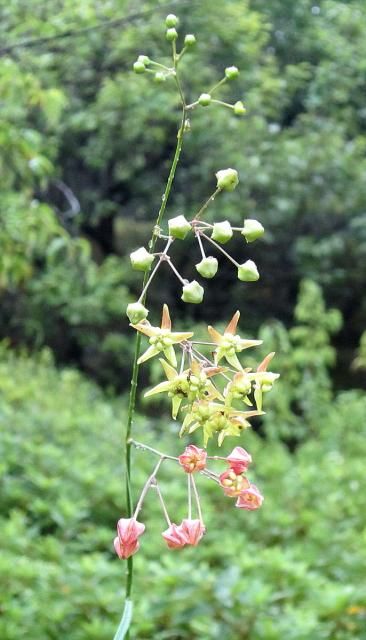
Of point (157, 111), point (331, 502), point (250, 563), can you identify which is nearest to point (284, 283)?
point (157, 111)

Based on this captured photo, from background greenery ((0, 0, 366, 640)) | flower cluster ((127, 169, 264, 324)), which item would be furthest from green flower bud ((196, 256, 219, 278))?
background greenery ((0, 0, 366, 640))

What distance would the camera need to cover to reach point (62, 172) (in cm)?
575

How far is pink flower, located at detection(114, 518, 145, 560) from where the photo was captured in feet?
2.06

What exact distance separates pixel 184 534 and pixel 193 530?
1 centimetres

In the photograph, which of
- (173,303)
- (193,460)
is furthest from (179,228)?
(173,303)

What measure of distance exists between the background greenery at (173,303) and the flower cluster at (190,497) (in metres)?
1.22

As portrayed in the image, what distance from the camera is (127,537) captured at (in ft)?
2.07

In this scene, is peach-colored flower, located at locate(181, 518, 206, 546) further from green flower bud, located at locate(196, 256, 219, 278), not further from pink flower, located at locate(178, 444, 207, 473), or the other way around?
green flower bud, located at locate(196, 256, 219, 278)

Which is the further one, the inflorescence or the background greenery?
the background greenery

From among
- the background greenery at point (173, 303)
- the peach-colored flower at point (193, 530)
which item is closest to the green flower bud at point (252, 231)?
the peach-colored flower at point (193, 530)

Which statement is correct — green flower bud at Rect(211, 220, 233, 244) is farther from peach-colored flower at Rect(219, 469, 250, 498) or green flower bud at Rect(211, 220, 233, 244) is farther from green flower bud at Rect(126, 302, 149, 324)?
peach-colored flower at Rect(219, 469, 250, 498)

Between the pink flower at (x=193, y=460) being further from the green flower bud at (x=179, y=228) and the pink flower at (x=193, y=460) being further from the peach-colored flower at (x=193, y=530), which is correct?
the green flower bud at (x=179, y=228)

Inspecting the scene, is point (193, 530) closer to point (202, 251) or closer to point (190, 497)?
point (190, 497)

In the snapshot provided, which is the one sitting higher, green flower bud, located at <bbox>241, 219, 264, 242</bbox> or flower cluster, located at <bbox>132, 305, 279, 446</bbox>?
green flower bud, located at <bbox>241, 219, 264, 242</bbox>
